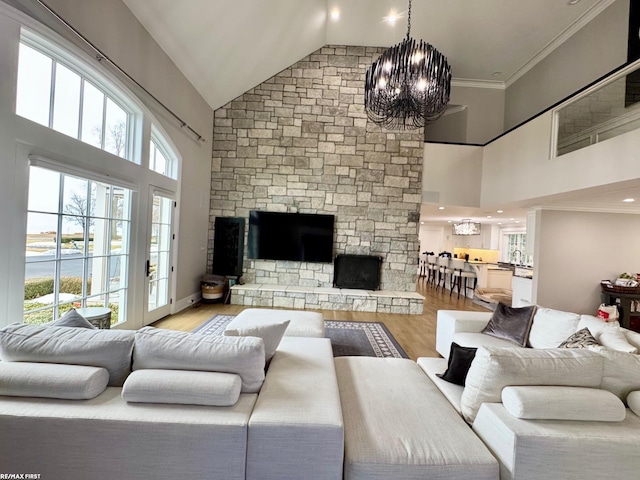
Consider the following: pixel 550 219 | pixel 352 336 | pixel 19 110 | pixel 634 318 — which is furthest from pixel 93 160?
pixel 634 318

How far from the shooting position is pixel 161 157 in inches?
176

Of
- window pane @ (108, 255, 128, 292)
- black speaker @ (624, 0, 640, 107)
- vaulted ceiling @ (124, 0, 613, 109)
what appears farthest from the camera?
vaulted ceiling @ (124, 0, 613, 109)

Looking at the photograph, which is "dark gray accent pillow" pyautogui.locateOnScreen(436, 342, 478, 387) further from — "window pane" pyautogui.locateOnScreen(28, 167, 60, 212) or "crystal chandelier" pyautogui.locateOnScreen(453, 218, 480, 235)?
"crystal chandelier" pyautogui.locateOnScreen(453, 218, 480, 235)

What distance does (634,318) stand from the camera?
15.8 ft

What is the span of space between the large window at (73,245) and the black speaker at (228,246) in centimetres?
237

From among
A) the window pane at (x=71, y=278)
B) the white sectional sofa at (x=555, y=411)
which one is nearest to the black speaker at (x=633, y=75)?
the white sectional sofa at (x=555, y=411)

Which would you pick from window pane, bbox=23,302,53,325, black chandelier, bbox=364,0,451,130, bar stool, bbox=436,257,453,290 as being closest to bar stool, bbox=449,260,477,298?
bar stool, bbox=436,257,453,290

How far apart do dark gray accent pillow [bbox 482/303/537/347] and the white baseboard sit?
4.61m

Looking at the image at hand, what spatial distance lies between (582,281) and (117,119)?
25.8 feet

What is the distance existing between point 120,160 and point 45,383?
284cm

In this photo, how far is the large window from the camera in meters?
2.47

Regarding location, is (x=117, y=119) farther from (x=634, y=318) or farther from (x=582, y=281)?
(x=634, y=318)

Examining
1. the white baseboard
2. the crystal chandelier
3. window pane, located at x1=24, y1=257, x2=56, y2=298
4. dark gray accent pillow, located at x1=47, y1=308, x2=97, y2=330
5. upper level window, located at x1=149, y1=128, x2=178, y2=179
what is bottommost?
the white baseboard

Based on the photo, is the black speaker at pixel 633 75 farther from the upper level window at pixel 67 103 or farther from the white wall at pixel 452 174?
the upper level window at pixel 67 103
